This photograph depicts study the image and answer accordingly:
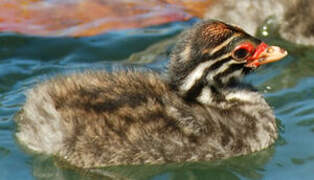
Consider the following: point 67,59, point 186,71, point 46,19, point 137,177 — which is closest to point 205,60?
point 186,71

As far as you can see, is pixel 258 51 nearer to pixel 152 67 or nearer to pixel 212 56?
pixel 212 56

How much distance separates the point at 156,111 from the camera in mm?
6363

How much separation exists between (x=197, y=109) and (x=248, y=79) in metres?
1.79

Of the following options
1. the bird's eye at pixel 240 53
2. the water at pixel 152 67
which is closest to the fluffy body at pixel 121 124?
the water at pixel 152 67

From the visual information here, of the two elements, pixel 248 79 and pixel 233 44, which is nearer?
pixel 233 44

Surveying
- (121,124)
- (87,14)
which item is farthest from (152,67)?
(121,124)

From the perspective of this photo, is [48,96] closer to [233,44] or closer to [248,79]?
[233,44]

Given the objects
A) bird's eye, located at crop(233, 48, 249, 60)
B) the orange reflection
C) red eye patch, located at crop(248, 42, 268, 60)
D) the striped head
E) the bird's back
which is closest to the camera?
the bird's back

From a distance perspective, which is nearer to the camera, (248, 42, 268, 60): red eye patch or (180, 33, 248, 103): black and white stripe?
(180, 33, 248, 103): black and white stripe

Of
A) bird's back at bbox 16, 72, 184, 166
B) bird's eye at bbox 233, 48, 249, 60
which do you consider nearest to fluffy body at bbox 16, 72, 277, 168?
bird's back at bbox 16, 72, 184, 166

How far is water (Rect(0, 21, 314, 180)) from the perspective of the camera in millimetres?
6438

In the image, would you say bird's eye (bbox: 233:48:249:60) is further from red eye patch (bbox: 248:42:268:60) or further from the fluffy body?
the fluffy body

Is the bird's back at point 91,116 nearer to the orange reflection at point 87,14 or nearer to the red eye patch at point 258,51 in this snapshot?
the red eye patch at point 258,51

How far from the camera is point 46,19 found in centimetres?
1000
